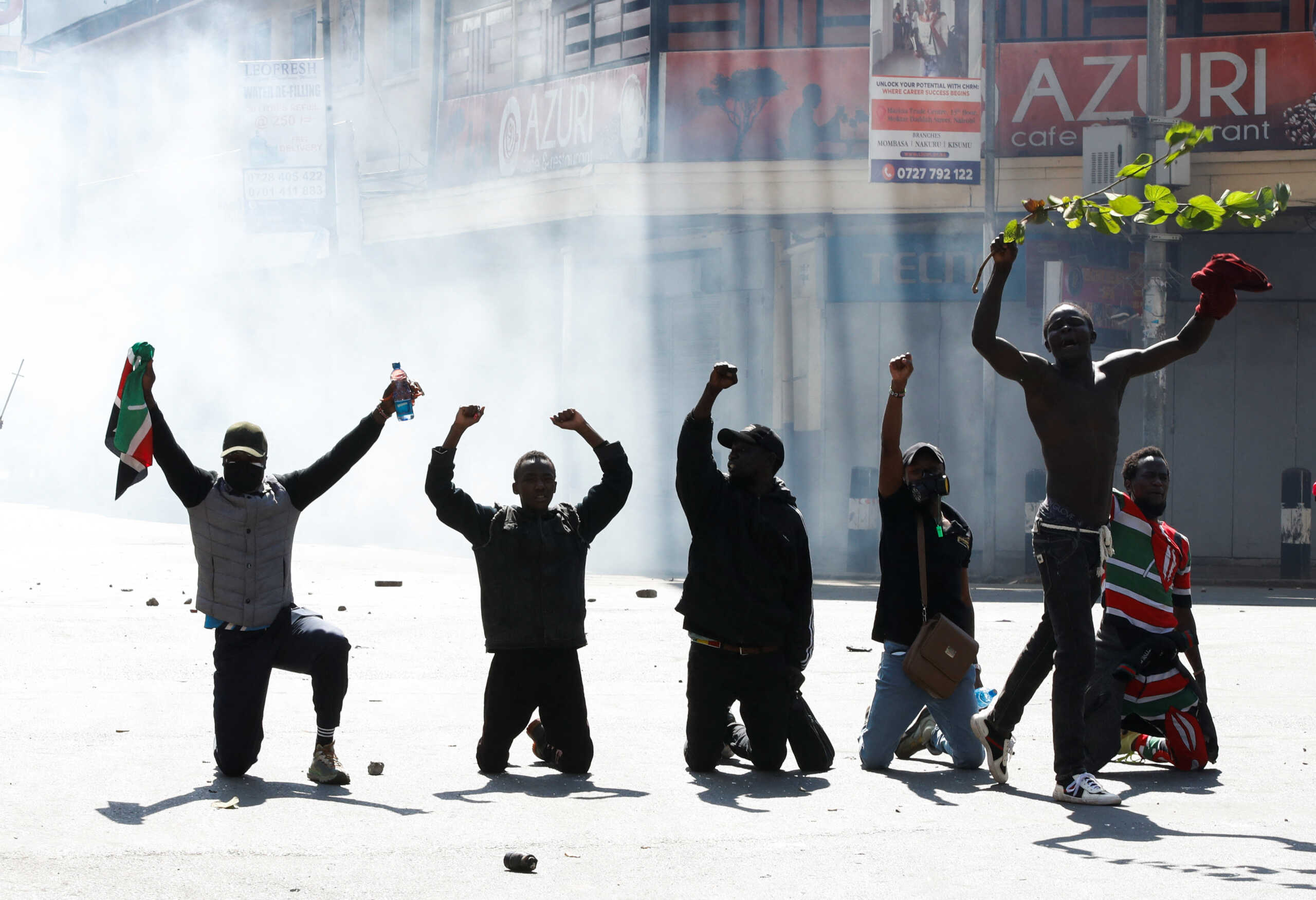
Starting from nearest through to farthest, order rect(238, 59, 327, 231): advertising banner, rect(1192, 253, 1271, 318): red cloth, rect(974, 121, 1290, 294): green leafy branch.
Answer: rect(974, 121, 1290, 294): green leafy branch < rect(1192, 253, 1271, 318): red cloth < rect(238, 59, 327, 231): advertising banner

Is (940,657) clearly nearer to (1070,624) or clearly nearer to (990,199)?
(1070,624)

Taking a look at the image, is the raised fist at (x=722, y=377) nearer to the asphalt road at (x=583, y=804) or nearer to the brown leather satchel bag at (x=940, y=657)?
the brown leather satchel bag at (x=940, y=657)

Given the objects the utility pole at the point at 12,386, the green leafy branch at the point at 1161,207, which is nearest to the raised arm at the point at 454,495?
the green leafy branch at the point at 1161,207

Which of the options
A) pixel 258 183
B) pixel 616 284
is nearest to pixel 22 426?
pixel 258 183

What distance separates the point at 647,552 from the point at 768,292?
395 centimetres

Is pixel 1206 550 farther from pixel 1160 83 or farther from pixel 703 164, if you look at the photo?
pixel 703 164

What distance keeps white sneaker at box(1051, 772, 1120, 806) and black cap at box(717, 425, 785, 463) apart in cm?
153

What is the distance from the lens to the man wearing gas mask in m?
6.11

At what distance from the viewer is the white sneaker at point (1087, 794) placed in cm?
541

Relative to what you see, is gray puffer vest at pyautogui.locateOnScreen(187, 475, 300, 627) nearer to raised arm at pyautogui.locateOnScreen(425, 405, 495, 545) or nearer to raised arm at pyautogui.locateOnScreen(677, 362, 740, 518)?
raised arm at pyautogui.locateOnScreen(425, 405, 495, 545)

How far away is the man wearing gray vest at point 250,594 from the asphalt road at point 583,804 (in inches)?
8.4

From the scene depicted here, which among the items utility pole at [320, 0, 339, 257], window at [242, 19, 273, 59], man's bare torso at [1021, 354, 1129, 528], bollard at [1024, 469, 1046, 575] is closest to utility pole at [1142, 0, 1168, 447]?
Result: bollard at [1024, 469, 1046, 575]

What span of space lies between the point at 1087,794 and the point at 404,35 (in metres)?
20.3

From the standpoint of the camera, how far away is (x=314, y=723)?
709cm
